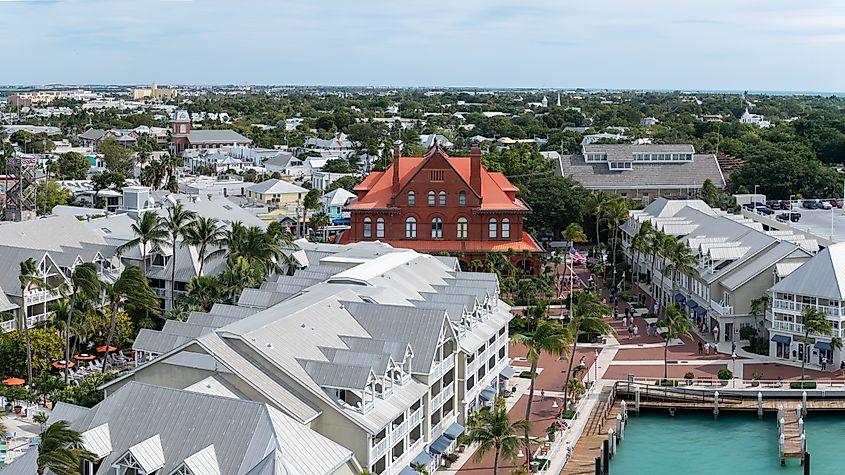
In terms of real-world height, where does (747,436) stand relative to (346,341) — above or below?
below

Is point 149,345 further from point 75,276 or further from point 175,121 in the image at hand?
point 175,121

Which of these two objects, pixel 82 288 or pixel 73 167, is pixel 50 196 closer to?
pixel 73 167

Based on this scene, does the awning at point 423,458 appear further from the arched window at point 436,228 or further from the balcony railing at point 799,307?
the arched window at point 436,228

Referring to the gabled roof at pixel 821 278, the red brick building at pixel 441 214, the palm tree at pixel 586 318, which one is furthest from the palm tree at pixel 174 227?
the gabled roof at pixel 821 278

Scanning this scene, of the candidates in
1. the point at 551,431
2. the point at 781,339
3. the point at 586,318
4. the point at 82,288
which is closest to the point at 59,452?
the point at 82,288

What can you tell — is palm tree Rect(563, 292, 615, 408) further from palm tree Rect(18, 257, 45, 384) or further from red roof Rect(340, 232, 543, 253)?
red roof Rect(340, 232, 543, 253)

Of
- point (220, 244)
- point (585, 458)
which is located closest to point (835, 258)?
point (585, 458)
